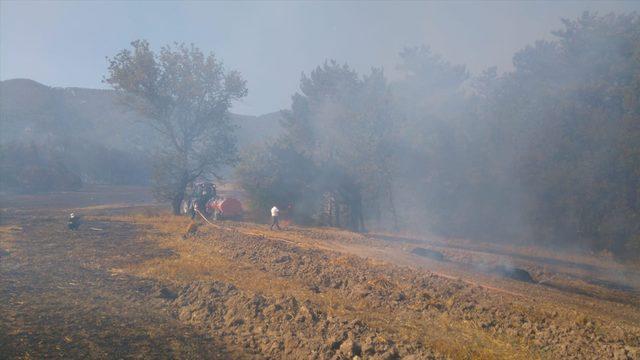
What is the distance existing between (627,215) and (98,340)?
1014 inches

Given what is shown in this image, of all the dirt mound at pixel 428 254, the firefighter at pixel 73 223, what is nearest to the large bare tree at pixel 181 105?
the firefighter at pixel 73 223

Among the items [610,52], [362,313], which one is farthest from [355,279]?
[610,52]

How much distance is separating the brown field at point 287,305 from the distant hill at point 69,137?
1861cm

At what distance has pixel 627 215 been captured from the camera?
2497 centimetres

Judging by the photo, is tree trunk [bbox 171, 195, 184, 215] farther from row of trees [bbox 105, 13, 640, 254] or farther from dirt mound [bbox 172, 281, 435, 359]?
dirt mound [bbox 172, 281, 435, 359]

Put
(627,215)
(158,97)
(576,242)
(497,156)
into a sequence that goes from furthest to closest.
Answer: (497,156) < (158,97) < (576,242) < (627,215)

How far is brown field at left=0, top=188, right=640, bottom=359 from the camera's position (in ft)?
25.8

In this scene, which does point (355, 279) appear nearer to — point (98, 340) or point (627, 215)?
point (98, 340)

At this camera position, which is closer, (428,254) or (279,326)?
(279,326)

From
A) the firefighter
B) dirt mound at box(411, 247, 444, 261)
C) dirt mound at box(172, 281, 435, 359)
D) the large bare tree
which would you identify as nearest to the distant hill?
the large bare tree

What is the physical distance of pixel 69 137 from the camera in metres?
70.5

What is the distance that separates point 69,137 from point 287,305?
232 ft

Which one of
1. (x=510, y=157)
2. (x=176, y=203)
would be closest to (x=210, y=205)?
(x=176, y=203)

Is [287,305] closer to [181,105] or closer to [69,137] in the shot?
[181,105]
